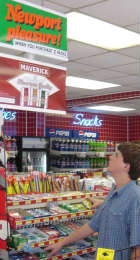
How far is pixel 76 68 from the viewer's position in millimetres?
6797

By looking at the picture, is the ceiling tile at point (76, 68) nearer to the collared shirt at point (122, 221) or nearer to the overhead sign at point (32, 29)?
the overhead sign at point (32, 29)

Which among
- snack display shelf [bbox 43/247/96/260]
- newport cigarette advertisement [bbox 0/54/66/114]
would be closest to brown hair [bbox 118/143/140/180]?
newport cigarette advertisement [bbox 0/54/66/114]

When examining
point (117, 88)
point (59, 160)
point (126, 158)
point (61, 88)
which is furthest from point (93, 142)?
point (126, 158)

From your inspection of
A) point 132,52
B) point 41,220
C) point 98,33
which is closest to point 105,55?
point 132,52

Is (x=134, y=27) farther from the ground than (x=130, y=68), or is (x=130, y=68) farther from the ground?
(x=134, y=27)

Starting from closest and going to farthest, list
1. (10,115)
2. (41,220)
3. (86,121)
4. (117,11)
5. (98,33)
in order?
(41,220) < (117,11) < (98,33) < (10,115) < (86,121)

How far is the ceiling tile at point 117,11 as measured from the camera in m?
3.80

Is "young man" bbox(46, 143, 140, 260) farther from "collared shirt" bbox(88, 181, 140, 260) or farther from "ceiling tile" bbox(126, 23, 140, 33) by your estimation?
"ceiling tile" bbox(126, 23, 140, 33)

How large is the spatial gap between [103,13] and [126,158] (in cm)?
223

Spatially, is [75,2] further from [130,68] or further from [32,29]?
[130,68]

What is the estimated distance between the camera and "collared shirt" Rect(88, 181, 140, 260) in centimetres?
227

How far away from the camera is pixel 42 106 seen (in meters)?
3.41

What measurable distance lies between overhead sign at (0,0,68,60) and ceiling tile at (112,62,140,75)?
3200 mm

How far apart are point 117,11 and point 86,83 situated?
4384mm
